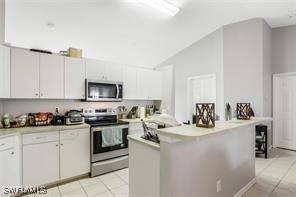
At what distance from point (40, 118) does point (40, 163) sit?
749 mm

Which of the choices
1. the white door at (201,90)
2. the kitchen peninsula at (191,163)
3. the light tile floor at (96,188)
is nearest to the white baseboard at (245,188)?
the kitchen peninsula at (191,163)

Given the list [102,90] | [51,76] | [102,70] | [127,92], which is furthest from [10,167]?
[127,92]

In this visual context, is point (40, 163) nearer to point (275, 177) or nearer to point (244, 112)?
point (244, 112)

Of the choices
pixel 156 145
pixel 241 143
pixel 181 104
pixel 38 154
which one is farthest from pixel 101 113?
pixel 181 104

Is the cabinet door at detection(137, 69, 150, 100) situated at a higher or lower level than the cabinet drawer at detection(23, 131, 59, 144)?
higher

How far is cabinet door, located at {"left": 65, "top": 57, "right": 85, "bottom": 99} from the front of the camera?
328cm

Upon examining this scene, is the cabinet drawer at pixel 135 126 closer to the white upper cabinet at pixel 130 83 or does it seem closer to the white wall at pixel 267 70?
the white upper cabinet at pixel 130 83

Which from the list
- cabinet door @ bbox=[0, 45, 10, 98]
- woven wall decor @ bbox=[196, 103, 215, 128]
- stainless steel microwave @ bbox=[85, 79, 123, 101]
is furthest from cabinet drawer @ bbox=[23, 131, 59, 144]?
woven wall decor @ bbox=[196, 103, 215, 128]

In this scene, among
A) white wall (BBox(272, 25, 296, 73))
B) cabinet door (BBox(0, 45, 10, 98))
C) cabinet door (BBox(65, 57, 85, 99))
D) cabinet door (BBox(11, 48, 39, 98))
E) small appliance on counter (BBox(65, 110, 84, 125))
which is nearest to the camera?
cabinet door (BBox(0, 45, 10, 98))

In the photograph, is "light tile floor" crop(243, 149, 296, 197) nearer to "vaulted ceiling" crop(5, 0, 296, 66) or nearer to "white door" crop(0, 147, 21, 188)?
"white door" crop(0, 147, 21, 188)

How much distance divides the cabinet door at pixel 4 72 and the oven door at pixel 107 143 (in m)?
1.39

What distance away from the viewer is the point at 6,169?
2287mm

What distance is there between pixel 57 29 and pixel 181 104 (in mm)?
4244

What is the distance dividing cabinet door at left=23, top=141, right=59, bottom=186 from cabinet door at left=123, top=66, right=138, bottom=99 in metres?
1.84
